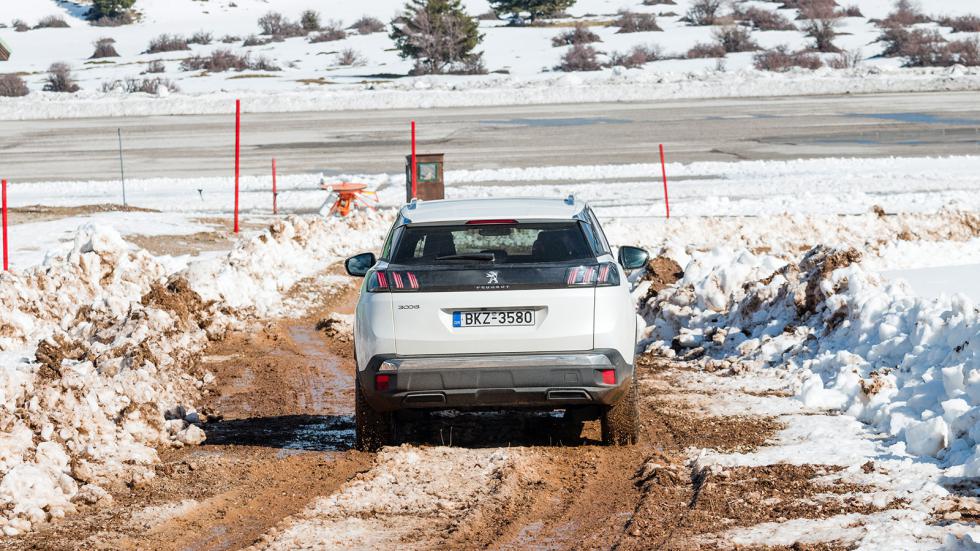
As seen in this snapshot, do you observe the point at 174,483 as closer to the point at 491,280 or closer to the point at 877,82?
the point at 491,280

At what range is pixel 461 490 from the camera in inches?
275

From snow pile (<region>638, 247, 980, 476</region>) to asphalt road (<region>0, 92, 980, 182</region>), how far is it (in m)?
16.5

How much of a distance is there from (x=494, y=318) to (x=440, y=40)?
53746 mm

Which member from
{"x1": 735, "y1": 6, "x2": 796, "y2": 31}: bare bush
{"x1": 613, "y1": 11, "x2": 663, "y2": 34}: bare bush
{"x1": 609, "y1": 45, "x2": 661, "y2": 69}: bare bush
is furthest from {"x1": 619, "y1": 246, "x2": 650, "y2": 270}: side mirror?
{"x1": 613, "y1": 11, "x2": 663, "y2": 34}: bare bush

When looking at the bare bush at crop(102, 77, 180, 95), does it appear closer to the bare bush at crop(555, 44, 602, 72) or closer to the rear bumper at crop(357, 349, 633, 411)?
the bare bush at crop(555, 44, 602, 72)

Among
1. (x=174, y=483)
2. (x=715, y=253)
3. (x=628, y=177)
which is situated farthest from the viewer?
(x=628, y=177)

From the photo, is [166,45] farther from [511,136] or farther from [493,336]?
[493,336]

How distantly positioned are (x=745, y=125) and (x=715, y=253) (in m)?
23.1

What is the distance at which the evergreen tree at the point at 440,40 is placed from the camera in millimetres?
59406

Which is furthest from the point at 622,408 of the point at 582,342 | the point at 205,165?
the point at 205,165

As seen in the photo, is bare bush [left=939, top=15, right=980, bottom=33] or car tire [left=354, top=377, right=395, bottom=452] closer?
car tire [left=354, top=377, right=395, bottom=452]

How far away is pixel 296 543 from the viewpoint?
598 cm

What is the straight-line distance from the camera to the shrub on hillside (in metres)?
79.5

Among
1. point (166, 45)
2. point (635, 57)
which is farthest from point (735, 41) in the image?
point (166, 45)
